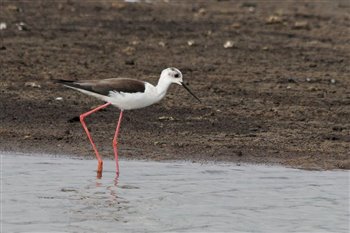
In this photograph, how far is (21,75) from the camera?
1383cm

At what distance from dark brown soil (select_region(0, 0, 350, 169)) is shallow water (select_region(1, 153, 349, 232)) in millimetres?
561

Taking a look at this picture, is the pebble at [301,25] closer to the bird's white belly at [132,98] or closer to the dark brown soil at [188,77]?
the dark brown soil at [188,77]

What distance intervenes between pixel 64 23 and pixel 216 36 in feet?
9.28

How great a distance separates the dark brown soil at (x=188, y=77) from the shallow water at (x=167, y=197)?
1.84 ft

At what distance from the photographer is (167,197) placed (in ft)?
28.7

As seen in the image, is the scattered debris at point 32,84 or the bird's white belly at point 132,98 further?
the scattered debris at point 32,84

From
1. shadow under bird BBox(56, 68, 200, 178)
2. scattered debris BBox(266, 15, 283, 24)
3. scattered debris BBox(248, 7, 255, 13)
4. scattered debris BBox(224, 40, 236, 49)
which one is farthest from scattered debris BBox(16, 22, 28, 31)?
shadow under bird BBox(56, 68, 200, 178)

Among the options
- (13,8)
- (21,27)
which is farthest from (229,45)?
(13,8)

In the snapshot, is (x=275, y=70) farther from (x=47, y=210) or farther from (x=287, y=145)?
(x=47, y=210)

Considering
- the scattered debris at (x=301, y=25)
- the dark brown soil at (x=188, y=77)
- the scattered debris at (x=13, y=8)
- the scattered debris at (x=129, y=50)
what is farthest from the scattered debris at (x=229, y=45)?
the scattered debris at (x=13, y=8)

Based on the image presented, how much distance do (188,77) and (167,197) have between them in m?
5.94

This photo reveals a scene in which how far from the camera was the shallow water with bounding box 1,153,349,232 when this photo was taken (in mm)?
7833

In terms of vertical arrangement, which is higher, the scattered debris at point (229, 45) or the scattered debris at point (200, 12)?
the scattered debris at point (200, 12)

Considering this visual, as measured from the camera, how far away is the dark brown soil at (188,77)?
10891 mm
